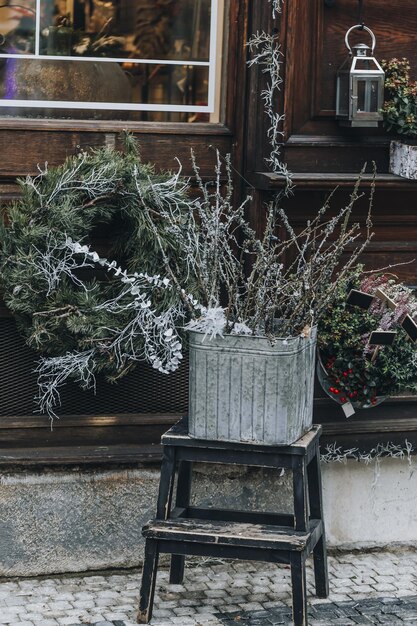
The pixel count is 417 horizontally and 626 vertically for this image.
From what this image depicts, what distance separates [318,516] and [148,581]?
767 mm

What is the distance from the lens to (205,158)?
17.9 ft

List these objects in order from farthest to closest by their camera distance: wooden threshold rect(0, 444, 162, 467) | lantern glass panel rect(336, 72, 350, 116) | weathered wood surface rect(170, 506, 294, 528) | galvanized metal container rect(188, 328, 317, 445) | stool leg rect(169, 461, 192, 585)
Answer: lantern glass panel rect(336, 72, 350, 116)
wooden threshold rect(0, 444, 162, 467)
stool leg rect(169, 461, 192, 585)
weathered wood surface rect(170, 506, 294, 528)
galvanized metal container rect(188, 328, 317, 445)

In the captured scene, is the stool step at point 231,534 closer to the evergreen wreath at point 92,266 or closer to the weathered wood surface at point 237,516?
the weathered wood surface at point 237,516

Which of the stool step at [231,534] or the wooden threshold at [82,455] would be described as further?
the wooden threshold at [82,455]

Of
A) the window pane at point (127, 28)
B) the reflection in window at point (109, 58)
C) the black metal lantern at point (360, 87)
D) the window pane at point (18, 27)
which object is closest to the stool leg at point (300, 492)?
the black metal lantern at point (360, 87)

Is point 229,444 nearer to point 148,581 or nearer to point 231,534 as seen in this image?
point 231,534

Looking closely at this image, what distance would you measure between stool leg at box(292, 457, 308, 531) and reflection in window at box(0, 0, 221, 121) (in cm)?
171

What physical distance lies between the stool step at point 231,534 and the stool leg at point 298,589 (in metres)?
0.06

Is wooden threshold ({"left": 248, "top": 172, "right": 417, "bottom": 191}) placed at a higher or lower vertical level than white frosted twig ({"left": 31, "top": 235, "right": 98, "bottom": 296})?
higher

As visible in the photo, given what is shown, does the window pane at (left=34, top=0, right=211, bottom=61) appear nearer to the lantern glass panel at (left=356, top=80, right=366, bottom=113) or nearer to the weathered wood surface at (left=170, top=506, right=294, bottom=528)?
the lantern glass panel at (left=356, top=80, right=366, bottom=113)

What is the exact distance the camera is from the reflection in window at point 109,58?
533cm

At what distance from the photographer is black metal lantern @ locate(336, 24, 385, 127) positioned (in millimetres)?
5289

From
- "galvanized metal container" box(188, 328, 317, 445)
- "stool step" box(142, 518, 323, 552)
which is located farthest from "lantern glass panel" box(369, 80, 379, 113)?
"stool step" box(142, 518, 323, 552)

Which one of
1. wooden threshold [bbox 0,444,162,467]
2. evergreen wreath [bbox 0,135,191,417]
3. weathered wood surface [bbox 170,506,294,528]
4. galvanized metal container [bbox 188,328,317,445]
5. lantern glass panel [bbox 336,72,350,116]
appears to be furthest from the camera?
lantern glass panel [bbox 336,72,350,116]
